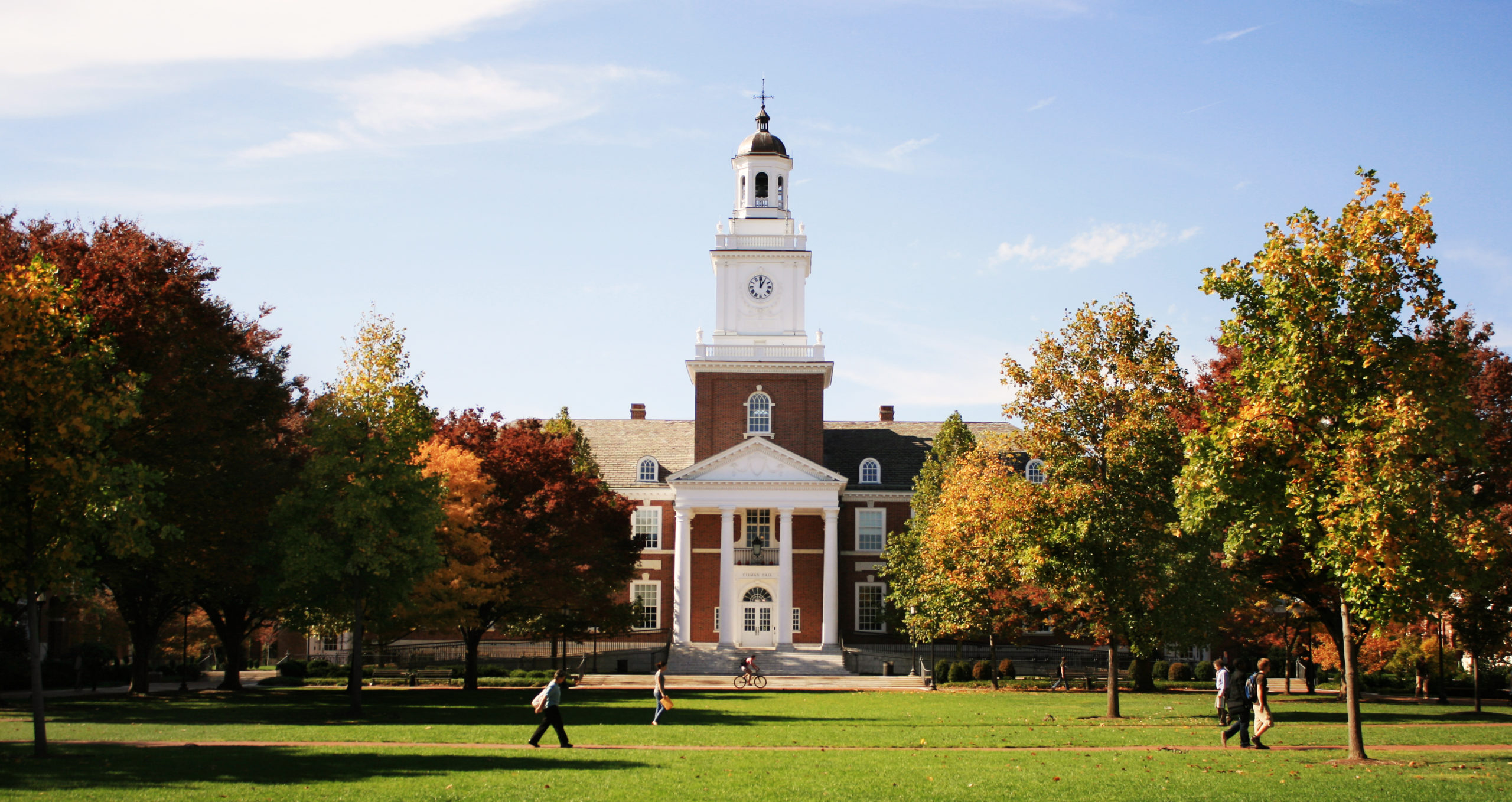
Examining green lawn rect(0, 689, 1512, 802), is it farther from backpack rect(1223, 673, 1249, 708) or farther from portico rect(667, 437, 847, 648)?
portico rect(667, 437, 847, 648)

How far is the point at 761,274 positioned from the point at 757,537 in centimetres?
1250

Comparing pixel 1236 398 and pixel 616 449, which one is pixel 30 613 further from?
pixel 616 449

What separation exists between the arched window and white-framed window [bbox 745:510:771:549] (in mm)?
4078

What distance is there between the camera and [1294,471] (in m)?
18.8

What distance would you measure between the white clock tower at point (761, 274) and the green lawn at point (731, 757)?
2961 cm

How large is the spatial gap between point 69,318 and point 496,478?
64.0 feet

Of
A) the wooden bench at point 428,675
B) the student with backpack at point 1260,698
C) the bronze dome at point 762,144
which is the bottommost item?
the wooden bench at point 428,675

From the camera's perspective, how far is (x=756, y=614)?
58.8 metres

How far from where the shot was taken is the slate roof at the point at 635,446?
6375 centimetres

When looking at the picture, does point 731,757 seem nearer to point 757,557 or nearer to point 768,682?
point 768,682

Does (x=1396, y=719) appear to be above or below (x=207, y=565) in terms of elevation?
below

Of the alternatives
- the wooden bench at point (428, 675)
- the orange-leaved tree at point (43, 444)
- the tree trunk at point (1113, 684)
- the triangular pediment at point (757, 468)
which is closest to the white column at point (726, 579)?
the triangular pediment at point (757, 468)

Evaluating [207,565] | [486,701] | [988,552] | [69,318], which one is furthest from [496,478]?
[69,318]

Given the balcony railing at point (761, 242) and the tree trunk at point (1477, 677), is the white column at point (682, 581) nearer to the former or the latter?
the balcony railing at point (761, 242)
